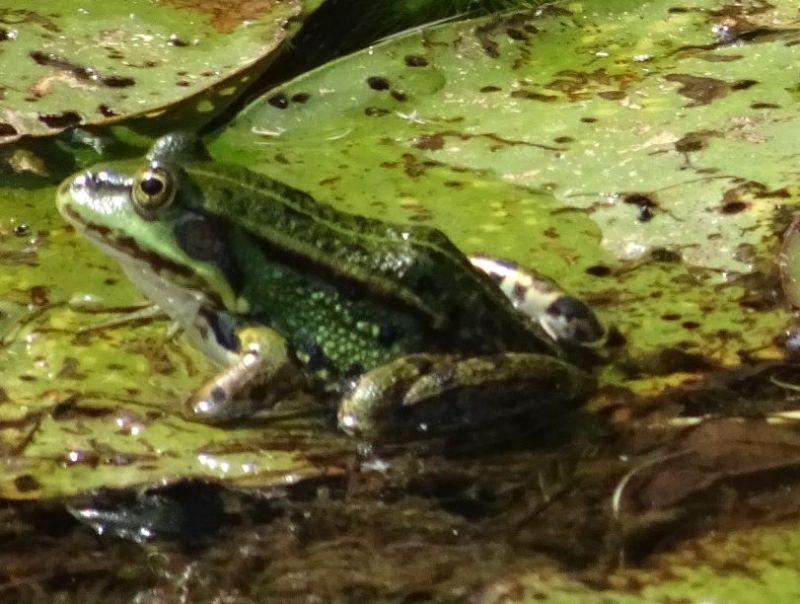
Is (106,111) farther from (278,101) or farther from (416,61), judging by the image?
(416,61)

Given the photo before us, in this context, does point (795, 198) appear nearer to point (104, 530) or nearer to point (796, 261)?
point (796, 261)

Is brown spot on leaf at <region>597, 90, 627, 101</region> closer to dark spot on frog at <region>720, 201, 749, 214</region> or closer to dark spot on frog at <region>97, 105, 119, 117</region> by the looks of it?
dark spot on frog at <region>720, 201, 749, 214</region>

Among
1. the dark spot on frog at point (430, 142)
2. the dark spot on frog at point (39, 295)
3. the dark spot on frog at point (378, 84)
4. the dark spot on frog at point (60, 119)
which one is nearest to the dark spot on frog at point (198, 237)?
the dark spot on frog at point (39, 295)

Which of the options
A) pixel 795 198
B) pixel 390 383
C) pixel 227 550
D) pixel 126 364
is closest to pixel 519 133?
pixel 795 198

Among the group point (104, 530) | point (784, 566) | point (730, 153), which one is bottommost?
point (104, 530)

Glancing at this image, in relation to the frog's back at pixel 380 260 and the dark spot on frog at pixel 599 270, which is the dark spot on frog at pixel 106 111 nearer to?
the frog's back at pixel 380 260

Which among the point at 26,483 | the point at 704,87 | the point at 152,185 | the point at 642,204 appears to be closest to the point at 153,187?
the point at 152,185

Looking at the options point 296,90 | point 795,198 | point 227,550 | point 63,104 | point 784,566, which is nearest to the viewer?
point 784,566
